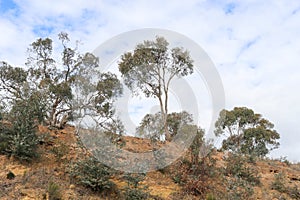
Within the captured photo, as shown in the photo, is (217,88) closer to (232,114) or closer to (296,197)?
(296,197)

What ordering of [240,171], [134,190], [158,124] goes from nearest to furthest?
[134,190] → [240,171] → [158,124]

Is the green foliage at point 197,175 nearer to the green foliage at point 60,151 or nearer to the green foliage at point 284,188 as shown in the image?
the green foliage at point 284,188

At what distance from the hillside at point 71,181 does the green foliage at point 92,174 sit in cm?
22

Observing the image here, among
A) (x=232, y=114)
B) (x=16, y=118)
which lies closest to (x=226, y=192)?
(x=16, y=118)

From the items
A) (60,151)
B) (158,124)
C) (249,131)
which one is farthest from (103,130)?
(249,131)

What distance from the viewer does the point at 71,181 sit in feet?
35.8

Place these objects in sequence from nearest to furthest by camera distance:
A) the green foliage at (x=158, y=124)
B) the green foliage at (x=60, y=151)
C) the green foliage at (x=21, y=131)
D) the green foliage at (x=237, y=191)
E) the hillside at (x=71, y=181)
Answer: the hillside at (x=71, y=181)
the green foliage at (x=237, y=191)
the green foliage at (x=21, y=131)
the green foliage at (x=60, y=151)
the green foliage at (x=158, y=124)

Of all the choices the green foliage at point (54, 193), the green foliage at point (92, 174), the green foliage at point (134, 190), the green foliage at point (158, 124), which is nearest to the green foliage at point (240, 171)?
the green foliage at point (158, 124)

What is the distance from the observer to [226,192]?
12.5 meters

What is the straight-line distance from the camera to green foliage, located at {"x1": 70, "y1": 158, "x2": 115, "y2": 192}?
35.0ft

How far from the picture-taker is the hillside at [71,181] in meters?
9.70

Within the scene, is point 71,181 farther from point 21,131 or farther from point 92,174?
point 21,131

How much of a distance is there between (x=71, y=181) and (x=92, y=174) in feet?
2.79

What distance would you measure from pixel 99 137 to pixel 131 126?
16.2 ft
